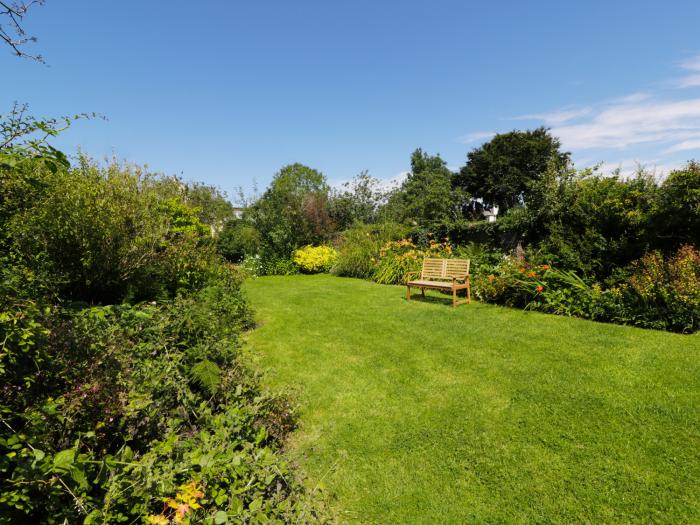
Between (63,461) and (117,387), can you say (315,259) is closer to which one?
(117,387)

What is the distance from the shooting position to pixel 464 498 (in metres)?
2.33

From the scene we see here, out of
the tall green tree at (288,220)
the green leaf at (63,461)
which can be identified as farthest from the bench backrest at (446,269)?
the tall green tree at (288,220)

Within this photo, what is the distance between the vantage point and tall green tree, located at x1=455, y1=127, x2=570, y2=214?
97.5 feet

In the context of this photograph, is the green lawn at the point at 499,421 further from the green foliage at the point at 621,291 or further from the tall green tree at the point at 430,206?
the tall green tree at the point at 430,206

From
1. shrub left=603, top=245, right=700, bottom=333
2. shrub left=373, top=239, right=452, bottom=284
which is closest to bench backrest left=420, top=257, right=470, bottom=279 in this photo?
shrub left=373, top=239, right=452, bottom=284

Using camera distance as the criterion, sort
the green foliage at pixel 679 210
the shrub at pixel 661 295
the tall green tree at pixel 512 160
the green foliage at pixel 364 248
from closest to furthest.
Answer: the shrub at pixel 661 295, the green foliage at pixel 679 210, the green foliage at pixel 364 248, the tall green tree at pixel 512 160

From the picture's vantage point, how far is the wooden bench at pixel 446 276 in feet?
24.7

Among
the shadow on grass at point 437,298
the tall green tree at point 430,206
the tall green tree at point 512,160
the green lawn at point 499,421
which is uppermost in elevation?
the tall green tree at point 512,160

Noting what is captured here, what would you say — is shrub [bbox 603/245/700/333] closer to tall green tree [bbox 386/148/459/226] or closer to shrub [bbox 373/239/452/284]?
shrub [bbox 373/239/452/284]

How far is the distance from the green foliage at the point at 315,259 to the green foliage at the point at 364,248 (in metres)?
0.89

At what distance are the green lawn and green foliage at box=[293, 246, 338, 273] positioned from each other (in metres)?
8.50

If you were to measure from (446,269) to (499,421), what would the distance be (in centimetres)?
546

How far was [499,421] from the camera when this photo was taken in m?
3.12

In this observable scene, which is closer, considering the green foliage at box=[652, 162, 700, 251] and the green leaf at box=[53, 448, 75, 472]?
the green leaf at box=[53, 448, 75, 472]
